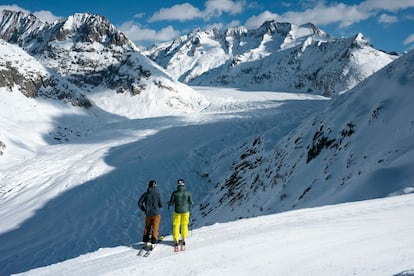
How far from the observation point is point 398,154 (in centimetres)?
1284

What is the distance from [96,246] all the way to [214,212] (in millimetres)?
6953

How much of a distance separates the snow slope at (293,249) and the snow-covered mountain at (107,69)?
51224mm

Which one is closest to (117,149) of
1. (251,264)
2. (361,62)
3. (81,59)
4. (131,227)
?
(131,227)

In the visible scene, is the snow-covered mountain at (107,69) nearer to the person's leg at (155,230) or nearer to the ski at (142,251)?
the person's leg at (155,230)

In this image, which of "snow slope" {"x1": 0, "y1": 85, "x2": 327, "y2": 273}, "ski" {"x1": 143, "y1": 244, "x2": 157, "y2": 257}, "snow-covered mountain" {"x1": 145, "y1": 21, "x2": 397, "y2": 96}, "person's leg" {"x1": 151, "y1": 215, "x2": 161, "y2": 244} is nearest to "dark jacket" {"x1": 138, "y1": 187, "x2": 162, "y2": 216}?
"person's leg" {"x1": 151, "y1": 215, "x2": 161, "y2": 244}

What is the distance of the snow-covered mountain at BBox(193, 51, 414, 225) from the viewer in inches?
478

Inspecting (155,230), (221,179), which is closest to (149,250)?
(155,230)

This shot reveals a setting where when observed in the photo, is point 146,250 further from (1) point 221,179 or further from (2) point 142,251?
(1) point 221,179

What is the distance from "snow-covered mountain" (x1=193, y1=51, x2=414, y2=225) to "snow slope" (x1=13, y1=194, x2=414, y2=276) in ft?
8.83

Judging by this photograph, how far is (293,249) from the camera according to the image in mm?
6816

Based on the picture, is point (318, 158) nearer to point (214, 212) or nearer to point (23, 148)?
point (214, 212)

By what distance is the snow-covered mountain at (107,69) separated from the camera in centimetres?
6525

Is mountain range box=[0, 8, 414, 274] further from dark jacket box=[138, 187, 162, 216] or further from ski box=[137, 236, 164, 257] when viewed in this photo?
ski box=[137, 236, 164, 257]

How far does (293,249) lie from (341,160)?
1024 cm
